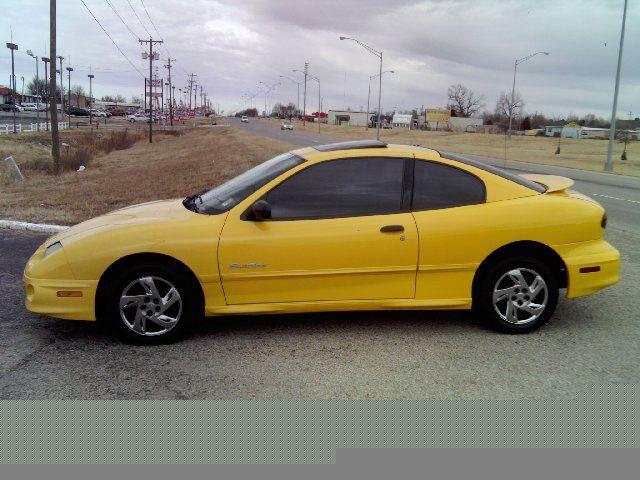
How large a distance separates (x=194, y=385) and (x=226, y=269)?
3.33ft

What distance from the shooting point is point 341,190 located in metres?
4.84

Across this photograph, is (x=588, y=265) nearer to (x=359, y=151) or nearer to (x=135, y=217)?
(x=359, y=151)

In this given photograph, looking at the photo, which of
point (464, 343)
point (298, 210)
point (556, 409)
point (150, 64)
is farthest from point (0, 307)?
point (150, 64)

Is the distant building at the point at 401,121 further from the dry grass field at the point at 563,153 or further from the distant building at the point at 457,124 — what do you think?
the dry grass field at the point at 563,153

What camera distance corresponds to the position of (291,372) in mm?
4133

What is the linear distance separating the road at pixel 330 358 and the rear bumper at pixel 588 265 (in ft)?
1.29

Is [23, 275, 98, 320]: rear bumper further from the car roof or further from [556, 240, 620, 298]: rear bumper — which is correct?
[556, 240, 620, 298]: rear bumper

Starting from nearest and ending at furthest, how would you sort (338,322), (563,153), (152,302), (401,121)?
(152,302) < (338,322) < (563,153) < (401,121)

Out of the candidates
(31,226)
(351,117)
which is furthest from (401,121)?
(31,226)

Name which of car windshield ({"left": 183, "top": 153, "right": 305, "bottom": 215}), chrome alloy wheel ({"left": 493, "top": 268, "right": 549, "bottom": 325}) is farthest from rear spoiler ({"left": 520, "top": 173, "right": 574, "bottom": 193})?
car windshield ({"left": 183, "top": 153, "right": 305, "bottom": 215})

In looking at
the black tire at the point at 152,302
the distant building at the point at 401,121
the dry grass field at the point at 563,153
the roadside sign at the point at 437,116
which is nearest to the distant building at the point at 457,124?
the roadside sign at the point at 437,116

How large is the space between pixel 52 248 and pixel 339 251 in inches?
93.1

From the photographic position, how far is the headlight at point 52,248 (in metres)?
4.70

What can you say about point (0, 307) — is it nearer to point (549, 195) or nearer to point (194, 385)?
point (194, 385)
